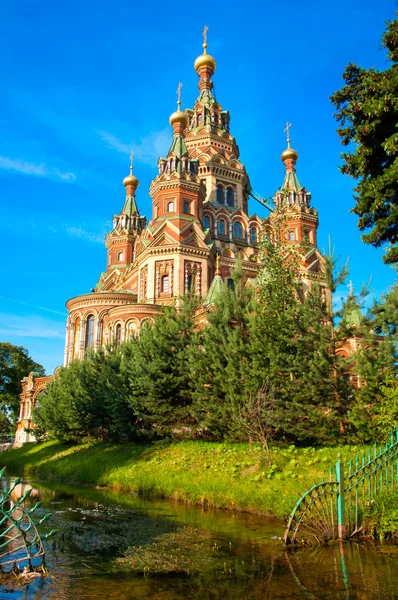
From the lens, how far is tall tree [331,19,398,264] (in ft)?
35.9

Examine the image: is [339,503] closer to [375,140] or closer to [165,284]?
[375,140]

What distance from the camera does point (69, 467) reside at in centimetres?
2350

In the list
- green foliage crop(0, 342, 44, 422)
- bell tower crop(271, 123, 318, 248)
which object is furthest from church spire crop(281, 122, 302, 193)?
green foliage crop(0, 342, 44, 422)

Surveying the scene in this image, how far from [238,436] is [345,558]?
33.0 ft

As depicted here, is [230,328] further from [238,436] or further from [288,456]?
[288,456]

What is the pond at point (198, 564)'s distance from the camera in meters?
6.36

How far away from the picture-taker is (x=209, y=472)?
1570 centimetres

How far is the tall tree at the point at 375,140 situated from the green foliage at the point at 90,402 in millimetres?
13666

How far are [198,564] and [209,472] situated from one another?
825 cm

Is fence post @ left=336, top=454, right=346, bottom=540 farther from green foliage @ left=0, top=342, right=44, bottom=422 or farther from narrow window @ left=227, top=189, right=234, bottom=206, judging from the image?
green foliage @ left=0, top=342, right=44, bottom=422

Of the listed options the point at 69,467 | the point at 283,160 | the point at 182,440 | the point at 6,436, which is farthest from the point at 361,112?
the point at 6,436

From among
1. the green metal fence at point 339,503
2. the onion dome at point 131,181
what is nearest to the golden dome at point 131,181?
the onion dome at point 131,181

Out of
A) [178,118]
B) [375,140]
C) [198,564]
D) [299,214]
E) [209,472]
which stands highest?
[178,118]

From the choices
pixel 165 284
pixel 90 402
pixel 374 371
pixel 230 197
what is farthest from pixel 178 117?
pixel 374 371
